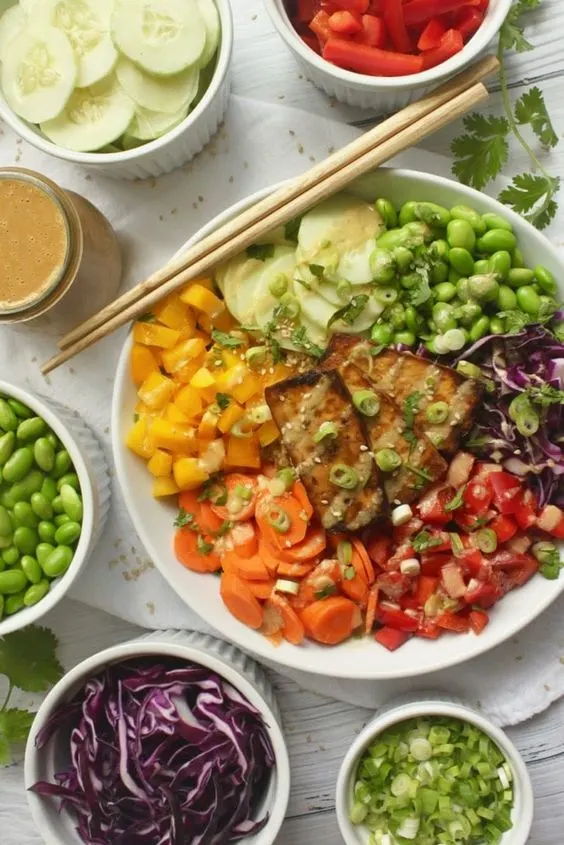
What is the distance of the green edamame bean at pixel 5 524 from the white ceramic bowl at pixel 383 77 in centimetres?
175

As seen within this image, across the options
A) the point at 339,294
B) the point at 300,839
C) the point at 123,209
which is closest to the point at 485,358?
the point at 339,294

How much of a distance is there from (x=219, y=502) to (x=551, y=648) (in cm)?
129

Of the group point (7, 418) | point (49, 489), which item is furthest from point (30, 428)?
point (49, 489)

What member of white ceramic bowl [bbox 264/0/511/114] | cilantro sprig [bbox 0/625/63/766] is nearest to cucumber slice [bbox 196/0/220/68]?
white ceramic bowl [bbox 264/0/511/114]

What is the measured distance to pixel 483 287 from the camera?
2.49 metres

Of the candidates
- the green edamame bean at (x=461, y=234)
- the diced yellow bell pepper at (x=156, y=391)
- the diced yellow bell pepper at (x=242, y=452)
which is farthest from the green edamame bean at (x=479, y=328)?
the diced yellow bell pepper at (x=156, y=391)

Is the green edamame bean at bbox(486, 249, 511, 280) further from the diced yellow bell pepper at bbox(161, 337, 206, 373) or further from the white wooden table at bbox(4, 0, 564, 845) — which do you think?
the diced yellow bell pepper at bbox(161, 337, 206, 373)

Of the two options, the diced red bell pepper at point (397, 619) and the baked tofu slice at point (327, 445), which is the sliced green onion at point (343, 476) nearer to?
the baked tofu slice at point (327, 445)

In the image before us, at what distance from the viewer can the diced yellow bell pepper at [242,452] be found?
2.61m

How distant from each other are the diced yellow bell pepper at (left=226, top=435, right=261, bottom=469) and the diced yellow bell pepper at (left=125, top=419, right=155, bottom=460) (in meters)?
0.25

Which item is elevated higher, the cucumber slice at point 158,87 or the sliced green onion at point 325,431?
the cucumber slice at point 158,87

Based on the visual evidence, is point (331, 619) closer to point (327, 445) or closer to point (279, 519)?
point (279, 519)

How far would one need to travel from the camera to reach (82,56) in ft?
8.41

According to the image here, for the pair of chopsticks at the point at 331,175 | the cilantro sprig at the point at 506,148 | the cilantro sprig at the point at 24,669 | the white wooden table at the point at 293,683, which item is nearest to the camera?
the pair of chopsticks at the point at 331,175
